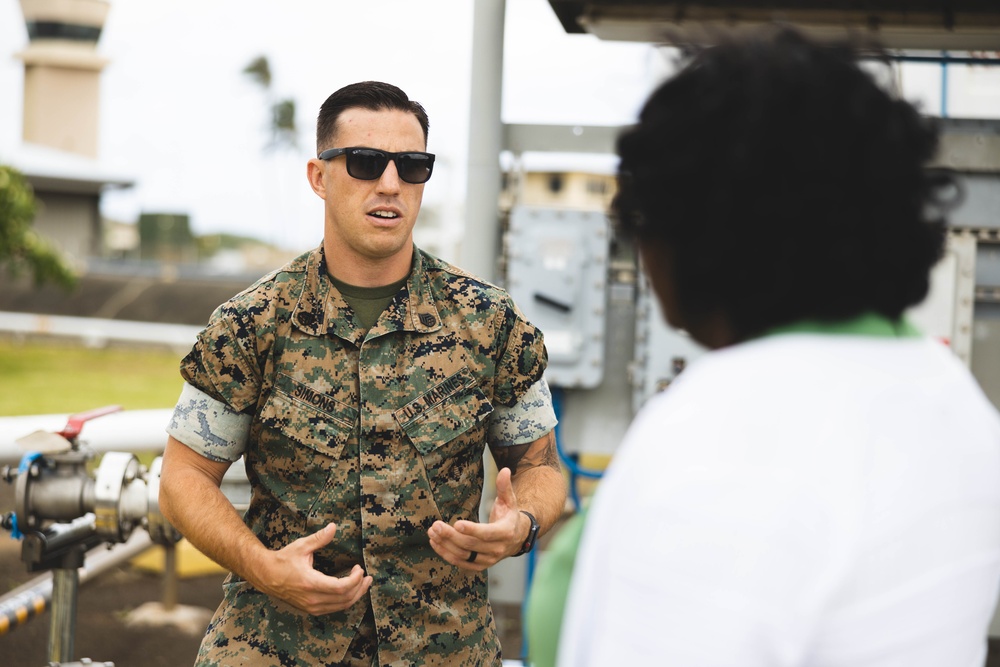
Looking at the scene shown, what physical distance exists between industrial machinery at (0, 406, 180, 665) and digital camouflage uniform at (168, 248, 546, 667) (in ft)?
3.86

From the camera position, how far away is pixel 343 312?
2.35 meters

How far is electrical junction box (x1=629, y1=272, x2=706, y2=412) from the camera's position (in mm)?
4254

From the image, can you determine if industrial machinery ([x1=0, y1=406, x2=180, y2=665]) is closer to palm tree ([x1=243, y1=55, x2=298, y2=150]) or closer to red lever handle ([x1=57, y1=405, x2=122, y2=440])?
red lever handle ([x1=57, y1=405, x2=122, y2=440])

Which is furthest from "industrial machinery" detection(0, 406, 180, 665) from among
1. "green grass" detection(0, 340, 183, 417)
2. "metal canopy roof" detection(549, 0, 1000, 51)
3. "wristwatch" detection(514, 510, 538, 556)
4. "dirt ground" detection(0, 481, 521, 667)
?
"green grass" detection(0, 340, 183, 417)

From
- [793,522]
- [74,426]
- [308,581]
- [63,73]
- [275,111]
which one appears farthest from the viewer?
[275,111]

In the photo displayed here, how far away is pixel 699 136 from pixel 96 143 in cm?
5280

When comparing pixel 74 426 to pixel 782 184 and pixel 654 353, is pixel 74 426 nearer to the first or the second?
pixel 654 353

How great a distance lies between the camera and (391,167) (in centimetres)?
239

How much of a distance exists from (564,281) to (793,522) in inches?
135

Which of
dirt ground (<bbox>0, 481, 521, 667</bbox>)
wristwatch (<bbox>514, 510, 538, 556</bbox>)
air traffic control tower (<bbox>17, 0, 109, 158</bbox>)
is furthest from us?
air traffic control tower (<bbox>17, 0, 109, 158</bbox>)

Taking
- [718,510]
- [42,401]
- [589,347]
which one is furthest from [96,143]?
[718,510]

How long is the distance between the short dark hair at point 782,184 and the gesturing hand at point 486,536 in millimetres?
1068

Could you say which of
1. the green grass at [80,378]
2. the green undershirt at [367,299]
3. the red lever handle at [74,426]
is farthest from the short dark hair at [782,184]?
the green grass at [80,378]

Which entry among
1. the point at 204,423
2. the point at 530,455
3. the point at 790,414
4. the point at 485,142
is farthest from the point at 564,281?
the point at 790,414
